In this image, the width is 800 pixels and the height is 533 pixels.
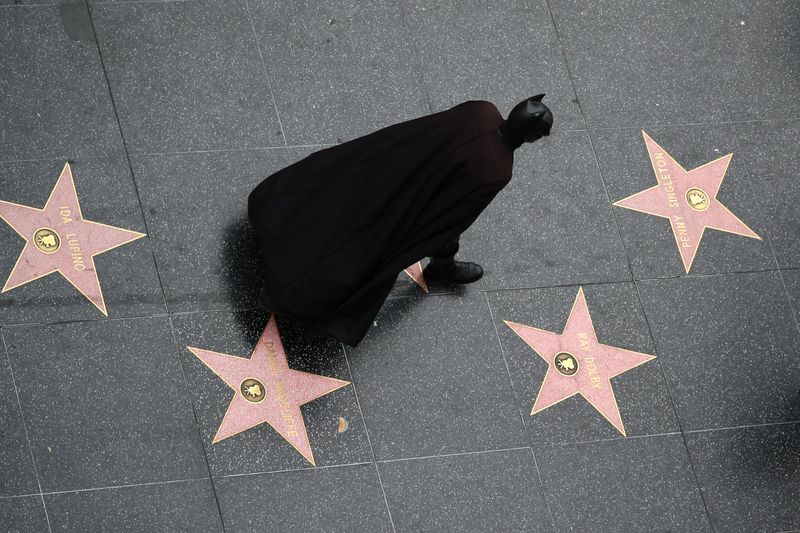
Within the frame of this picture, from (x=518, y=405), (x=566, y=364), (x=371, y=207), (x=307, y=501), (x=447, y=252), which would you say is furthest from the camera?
(x=566, y=364)

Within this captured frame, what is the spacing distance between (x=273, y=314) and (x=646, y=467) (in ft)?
5.70

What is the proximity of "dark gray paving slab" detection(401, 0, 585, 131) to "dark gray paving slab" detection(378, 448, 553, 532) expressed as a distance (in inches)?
67.8

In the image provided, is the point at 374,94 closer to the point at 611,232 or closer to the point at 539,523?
the point at 611,232

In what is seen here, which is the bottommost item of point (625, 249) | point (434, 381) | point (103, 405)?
point (103, 405)

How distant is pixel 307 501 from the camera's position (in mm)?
3791

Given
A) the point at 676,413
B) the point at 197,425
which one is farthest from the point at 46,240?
the point at 676,413

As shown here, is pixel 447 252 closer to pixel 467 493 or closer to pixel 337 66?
pixel 467 493

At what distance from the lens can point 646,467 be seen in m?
4.18

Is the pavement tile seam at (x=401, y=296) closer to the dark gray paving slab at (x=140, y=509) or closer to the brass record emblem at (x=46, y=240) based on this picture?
the brass record emblem at (x=46, y=240)

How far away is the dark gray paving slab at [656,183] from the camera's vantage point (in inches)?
182

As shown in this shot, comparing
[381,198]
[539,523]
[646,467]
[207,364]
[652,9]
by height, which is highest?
[652,9]

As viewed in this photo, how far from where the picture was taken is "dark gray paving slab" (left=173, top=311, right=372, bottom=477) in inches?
150

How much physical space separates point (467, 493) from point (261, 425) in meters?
0.88

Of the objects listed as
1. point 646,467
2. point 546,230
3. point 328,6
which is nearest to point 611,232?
point 546,230
